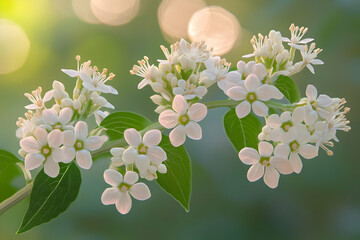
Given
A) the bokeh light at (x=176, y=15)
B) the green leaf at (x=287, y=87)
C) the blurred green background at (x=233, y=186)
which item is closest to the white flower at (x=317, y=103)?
the green leaf at (x=287, y=87)

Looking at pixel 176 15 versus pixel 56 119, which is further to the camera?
pixel 176 15

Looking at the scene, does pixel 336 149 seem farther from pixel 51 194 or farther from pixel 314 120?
pixel 51 194

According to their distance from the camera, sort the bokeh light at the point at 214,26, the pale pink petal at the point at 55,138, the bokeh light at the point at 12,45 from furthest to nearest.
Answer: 1. the bokeh light at the point at 214,26
2. the bokeh light at the point at 12,45
3. the pale pink petal at the point at 55,138

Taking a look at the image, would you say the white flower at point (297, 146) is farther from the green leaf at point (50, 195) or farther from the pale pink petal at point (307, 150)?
the green leaf at point (50, 195)

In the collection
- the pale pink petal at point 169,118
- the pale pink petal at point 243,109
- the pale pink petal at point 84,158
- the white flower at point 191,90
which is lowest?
the pale pink petal at point 84,158

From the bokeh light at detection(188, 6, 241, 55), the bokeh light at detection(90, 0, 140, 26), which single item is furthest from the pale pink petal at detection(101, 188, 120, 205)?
the bokeh light at detection(90, 0, 140, 26)

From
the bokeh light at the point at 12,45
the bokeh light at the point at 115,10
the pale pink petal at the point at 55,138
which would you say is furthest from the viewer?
the bokeh light at the point at 115,10

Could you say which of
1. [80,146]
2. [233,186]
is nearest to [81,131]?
[80,146]

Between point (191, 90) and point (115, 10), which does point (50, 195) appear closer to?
point (191, 90)
